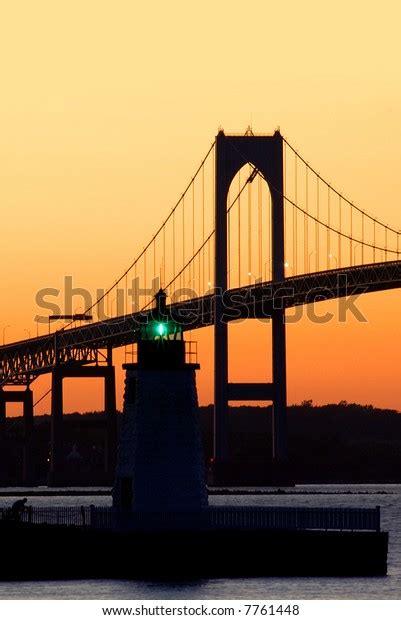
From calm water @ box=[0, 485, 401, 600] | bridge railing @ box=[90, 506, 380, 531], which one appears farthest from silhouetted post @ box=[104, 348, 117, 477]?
calm water @ box=[0, 485, 401, 600]

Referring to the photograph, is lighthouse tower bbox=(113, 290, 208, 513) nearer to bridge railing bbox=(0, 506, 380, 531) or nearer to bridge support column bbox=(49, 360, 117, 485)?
bridge railing bbox=(0, 506, 380, 531)

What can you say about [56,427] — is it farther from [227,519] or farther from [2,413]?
[227,519]

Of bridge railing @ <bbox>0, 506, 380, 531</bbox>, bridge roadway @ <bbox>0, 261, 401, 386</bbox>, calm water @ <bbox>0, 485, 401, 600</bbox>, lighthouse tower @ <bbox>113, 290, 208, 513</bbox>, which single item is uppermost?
bridge roadway @ <bbox>0, 261, 401, 386</bbox>

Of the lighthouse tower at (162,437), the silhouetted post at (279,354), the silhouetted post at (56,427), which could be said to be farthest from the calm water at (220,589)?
the silhouetted post at (56,427)

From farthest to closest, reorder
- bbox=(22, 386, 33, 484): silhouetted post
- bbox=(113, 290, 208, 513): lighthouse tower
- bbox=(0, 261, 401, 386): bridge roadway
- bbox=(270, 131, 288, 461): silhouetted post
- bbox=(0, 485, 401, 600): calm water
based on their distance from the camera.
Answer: bbox=(22, 386, 33, 484): silhouetted post < bbox=(270, 131, 288, 461): silhouetted post < bbox=(0, 261, 401, 386): bridge roadway < bbox=(113, 290, 208, 513): lighthouse tower < bbox=(0, 485, 401, 600): calm water
